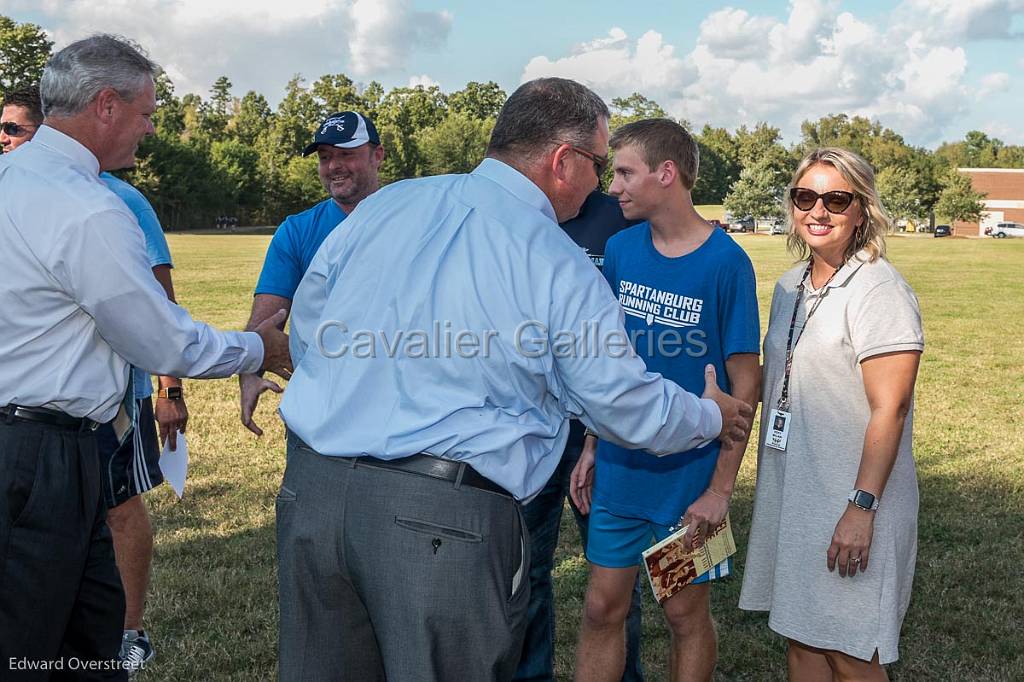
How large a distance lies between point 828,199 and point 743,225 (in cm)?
9875

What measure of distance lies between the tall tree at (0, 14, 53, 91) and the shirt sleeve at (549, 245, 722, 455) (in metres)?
89.6

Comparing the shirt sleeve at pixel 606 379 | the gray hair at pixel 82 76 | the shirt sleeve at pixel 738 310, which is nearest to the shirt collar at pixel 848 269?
the shirt sleeve at pixel 738 310

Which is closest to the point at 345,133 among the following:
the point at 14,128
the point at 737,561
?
the point at 14,128

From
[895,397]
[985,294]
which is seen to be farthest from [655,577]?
[985,294]

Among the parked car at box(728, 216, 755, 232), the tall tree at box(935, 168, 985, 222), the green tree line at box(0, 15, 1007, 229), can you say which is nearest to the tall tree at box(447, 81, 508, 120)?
the green tree line at box(0, 15, 1007, 229)

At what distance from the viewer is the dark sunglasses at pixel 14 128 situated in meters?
4.75

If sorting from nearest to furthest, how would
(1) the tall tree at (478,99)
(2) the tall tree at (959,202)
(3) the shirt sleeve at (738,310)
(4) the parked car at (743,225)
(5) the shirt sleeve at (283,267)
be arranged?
(3) the shirt sleeve at (738,310)
(5) the shirt sleeve at (283,267)
(2) the tall tree at (959,202)
(4) the parked car at (743,225)
(1) the tall tree at (478,99)

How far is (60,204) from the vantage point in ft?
9.68

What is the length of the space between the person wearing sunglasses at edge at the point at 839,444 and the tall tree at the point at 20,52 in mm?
89236

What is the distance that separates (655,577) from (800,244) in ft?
4.69

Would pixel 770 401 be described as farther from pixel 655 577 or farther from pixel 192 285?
pixel 192 285

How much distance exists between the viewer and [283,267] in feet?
14.5

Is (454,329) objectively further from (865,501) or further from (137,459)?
(137,459)

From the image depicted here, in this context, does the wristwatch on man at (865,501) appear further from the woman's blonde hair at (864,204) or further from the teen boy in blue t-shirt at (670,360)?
the woman's blonde hair at (864,204)
